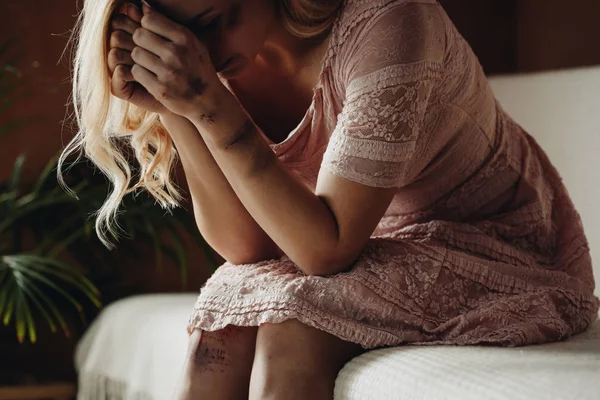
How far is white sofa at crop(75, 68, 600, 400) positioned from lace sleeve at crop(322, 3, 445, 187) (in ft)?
0.68

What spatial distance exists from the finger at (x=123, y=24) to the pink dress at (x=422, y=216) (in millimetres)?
239

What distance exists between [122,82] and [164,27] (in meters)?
0.11

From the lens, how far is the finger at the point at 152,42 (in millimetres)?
915

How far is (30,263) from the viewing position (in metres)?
2.03

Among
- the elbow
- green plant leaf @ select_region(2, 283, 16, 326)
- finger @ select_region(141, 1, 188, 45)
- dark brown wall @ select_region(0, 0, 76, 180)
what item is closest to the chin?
finger @ select_region(141, 1, 188, 45)

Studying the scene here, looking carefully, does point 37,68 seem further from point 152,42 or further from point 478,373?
point 478,373

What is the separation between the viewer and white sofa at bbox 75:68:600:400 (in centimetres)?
80

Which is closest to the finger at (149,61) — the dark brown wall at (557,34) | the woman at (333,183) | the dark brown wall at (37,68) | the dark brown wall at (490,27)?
the woman at (333,183)

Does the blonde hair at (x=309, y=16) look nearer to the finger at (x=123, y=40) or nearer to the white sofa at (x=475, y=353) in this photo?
the finger at (x=123, y=40)

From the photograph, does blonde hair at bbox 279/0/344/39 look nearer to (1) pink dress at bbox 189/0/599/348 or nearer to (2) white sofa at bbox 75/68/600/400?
(1) pink dress at bbox 189/0/599/348

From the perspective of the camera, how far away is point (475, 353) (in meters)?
0.90

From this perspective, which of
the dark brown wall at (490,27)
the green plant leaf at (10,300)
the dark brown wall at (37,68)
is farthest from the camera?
the dark brown wall at (490,27)

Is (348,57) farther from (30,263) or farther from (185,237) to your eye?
(185,237)

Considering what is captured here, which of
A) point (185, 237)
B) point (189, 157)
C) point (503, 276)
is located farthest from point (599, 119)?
point (185, 237)
